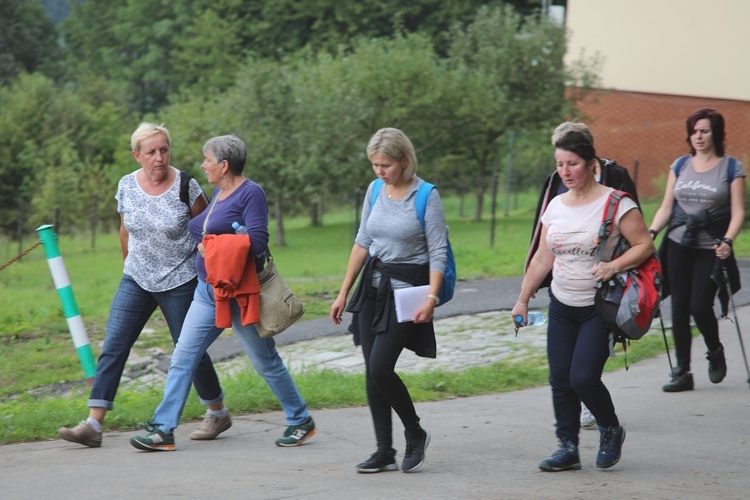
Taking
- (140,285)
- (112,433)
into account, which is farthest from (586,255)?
(112,433)

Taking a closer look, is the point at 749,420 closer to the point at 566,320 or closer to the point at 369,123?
the point at 566,320

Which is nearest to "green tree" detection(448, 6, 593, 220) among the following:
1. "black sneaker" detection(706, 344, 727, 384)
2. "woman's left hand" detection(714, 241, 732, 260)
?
"black sneaker" detection(706, 344, 727, 384)

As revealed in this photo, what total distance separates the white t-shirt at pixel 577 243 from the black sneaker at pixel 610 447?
0.69 metres

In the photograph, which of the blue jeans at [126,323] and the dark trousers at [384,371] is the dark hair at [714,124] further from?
the blue jeans at [126,323]

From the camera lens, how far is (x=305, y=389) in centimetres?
750

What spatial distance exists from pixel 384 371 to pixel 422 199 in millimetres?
894

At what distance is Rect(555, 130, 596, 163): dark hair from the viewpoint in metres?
5.09

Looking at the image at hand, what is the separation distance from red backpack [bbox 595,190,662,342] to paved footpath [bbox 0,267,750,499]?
2.57 ft

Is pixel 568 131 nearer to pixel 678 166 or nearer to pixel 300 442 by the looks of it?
pixel 300 442

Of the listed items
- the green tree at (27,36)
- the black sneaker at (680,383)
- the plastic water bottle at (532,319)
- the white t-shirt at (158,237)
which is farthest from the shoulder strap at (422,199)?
the green tree at (27,36)

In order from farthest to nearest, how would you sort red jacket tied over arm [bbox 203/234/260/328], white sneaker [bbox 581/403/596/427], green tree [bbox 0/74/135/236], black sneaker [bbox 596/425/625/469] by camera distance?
green tree [bbox 0/74/135/236] < white sneaker [bbox 581/403/596/427] < red jacket tied over arm [bbox 203/234/260/328] < black sneaker [bbox 596/425/625/469]

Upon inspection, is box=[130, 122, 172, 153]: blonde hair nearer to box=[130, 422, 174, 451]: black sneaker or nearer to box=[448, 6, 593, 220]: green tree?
box=[130, 422, 174, 451]: black sneaker

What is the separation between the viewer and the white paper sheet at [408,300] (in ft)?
17.1

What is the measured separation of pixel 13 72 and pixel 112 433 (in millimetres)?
52190
